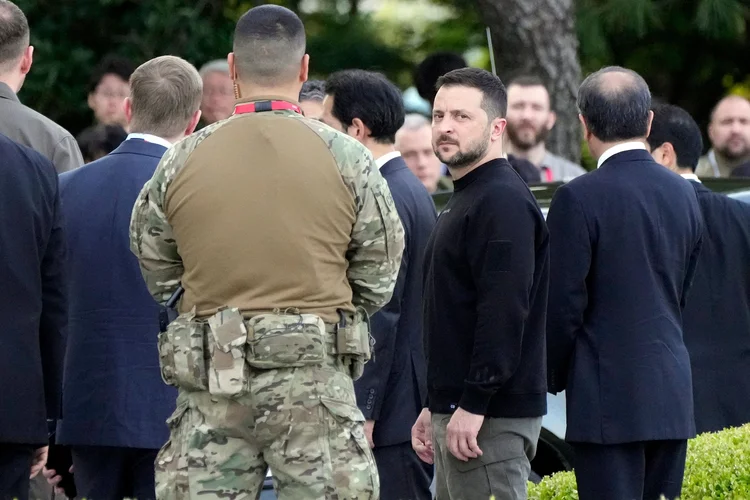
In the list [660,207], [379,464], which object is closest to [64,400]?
[379,464]

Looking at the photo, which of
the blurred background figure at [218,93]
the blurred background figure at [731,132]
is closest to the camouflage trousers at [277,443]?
the blurred background figure at [218,93]

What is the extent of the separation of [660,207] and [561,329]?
59 cm

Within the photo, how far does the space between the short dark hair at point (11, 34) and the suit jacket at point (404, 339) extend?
1492 mm

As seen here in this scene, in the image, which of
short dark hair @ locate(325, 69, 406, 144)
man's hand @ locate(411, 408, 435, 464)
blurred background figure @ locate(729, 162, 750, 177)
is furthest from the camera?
blurred background figure @ locate(729, 162, 750, 177)

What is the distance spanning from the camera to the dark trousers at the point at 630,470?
496 cm

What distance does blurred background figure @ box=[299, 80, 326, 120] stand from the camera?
6.62m

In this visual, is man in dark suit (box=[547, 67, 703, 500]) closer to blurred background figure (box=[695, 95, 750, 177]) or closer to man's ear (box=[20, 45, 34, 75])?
man's ear (box=[20, 45, 34, 75])

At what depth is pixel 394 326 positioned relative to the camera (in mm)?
5402

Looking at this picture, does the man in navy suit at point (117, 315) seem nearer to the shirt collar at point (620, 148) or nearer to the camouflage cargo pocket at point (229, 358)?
the camouflage cargo pocket at point (229, 358)

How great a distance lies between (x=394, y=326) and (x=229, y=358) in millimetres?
1700

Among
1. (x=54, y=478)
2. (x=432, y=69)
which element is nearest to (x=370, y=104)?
(x=54, y=478)

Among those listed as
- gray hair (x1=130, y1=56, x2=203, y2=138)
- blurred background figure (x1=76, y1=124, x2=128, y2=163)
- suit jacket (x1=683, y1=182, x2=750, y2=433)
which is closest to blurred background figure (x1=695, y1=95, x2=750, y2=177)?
suit jacket (x1=683, y1=182, x2=750, y2=433)

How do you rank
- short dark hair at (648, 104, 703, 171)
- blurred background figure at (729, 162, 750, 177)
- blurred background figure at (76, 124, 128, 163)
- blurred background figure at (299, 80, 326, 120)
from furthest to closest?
blurred background figure at (729, 162, 750, 177)
blurred background figure at (76, 124, 128, 163)
blurred background figure at (299, 80, 326, 120)
short dark hair at (648, 104, 703, 171)

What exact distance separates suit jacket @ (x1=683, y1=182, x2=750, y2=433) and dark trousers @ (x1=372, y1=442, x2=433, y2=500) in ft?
4.67
